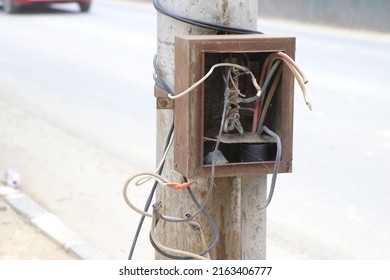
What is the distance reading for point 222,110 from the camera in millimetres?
2398

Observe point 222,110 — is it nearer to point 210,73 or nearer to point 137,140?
point 210,73

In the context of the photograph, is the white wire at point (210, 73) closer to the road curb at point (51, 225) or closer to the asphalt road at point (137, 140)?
the road curb at point (51, 225)

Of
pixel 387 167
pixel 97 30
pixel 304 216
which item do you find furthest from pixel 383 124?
pixel 97 30

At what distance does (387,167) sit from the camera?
21.5ft

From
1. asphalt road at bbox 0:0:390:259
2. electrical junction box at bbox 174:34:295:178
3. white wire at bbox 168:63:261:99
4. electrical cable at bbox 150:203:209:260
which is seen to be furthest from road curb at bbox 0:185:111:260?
white wire at bbox 168:63:261:99

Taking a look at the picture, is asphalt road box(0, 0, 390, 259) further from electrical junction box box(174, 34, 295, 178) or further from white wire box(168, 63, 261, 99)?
white wire box(168, 63, 261, 99)

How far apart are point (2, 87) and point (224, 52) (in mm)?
8529

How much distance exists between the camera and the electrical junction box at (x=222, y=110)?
2.23 metres

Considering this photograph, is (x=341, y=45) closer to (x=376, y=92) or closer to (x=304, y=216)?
(x=376, y=92)

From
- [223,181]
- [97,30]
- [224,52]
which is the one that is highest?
[224,52]

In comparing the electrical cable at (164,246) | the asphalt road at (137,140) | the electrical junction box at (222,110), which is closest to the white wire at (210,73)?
the electrical junction box at (222,110)

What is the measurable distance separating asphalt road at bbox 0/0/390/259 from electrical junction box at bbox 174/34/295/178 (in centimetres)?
264

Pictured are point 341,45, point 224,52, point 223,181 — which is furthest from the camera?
point 341,45

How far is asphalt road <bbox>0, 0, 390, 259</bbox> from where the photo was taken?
5383mm
